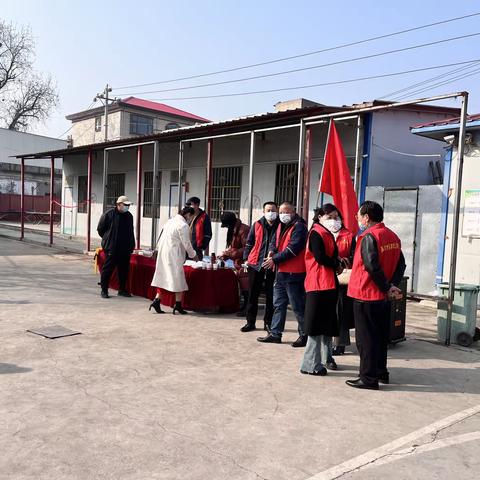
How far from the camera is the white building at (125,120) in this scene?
132 feet

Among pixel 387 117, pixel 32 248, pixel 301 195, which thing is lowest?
pixel 32 248

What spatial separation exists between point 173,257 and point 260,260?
61.2 inches

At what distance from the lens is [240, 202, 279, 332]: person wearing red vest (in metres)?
6.53

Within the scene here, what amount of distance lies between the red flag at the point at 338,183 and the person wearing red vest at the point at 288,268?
1.09 metres

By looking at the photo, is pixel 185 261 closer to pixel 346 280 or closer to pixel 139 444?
pixel 346 280

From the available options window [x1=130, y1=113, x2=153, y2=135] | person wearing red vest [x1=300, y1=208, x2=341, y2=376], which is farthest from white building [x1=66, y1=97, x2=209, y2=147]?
person wearing red vest [x1=300, y1=208, x2=341, y2=376]

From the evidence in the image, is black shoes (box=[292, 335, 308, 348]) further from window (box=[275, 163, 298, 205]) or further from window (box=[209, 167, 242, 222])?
window (box=[209, 167, 242, 222])

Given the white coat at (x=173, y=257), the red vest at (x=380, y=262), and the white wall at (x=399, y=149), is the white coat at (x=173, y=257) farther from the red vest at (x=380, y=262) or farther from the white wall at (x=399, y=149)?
the white wall at (x=399, y=149)

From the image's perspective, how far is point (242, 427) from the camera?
12.3 ft

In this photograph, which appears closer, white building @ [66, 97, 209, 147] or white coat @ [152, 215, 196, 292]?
white coat @ [152, 215, 196, 292]

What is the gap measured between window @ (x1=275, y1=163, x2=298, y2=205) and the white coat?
544 cm

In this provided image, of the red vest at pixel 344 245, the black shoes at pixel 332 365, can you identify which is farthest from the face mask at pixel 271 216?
the black shoes at pixel 332 365

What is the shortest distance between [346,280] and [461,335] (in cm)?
204

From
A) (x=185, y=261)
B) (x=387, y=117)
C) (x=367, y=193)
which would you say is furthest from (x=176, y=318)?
(x=387, y=117)
